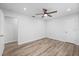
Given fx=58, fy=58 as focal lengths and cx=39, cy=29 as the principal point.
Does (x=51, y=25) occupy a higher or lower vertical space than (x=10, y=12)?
lower

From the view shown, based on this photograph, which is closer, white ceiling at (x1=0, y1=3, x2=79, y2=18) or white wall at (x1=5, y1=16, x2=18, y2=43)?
white ceiling at (x1=0, y1=3, x2=79, y2=18)

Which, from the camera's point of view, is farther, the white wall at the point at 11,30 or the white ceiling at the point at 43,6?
the white wall at the point at 11,30

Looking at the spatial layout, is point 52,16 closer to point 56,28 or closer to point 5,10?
point 56,28

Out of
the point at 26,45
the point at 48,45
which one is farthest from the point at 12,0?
the point at 48,45

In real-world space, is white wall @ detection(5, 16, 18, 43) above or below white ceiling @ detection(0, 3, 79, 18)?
below

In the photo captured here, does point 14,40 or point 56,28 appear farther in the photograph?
point 14,40

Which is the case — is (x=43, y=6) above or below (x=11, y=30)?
above

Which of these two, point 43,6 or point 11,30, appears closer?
point 43,6

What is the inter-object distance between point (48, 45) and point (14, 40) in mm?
2101

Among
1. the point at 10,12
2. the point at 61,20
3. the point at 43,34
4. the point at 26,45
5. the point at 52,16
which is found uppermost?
the point at 10,12

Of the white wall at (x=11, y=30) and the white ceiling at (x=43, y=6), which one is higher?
the white ceiling at (x=43, y=6)

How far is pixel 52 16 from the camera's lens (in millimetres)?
1762

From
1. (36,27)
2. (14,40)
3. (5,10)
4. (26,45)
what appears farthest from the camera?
(14,40)

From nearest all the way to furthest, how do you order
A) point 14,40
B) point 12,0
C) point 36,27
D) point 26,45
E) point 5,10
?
point 12,0 → point 36,27 → point 5,10 → point 26,45 → point 14,40
